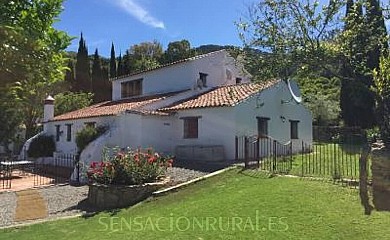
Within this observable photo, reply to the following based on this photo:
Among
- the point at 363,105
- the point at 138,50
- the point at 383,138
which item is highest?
the point at 138,50

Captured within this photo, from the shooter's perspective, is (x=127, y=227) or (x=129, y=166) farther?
(x=129, y=166)

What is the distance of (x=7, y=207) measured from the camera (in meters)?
14.7

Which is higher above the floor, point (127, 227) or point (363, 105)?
point (363, 105)

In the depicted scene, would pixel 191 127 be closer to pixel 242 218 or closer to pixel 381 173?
pixel 381 173

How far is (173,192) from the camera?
1414 cm

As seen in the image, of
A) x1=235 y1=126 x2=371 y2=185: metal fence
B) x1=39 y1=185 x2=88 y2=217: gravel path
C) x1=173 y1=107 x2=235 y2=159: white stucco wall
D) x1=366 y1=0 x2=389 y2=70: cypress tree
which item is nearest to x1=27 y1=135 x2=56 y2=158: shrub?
x1=39 y1=185 x2=88 y2=217: gravel path

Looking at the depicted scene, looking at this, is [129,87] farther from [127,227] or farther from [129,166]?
[127,227]

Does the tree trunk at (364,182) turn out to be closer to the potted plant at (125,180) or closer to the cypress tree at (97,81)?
the potted plant at (125,180)

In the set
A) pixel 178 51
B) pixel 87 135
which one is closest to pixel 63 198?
pixel 87 135

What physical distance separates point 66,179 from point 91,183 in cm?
789

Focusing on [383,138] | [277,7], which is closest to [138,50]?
[277,7]

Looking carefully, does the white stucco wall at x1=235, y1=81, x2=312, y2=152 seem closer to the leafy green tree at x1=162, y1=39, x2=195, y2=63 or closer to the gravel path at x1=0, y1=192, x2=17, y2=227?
the gravel path at x1=0, y1=192, x2=17, y2=227

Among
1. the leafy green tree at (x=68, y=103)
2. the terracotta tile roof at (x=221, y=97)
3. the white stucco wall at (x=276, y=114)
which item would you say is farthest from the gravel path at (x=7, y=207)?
the leafy green tree at (x=68, y=103)

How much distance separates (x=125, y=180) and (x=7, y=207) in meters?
4.32
